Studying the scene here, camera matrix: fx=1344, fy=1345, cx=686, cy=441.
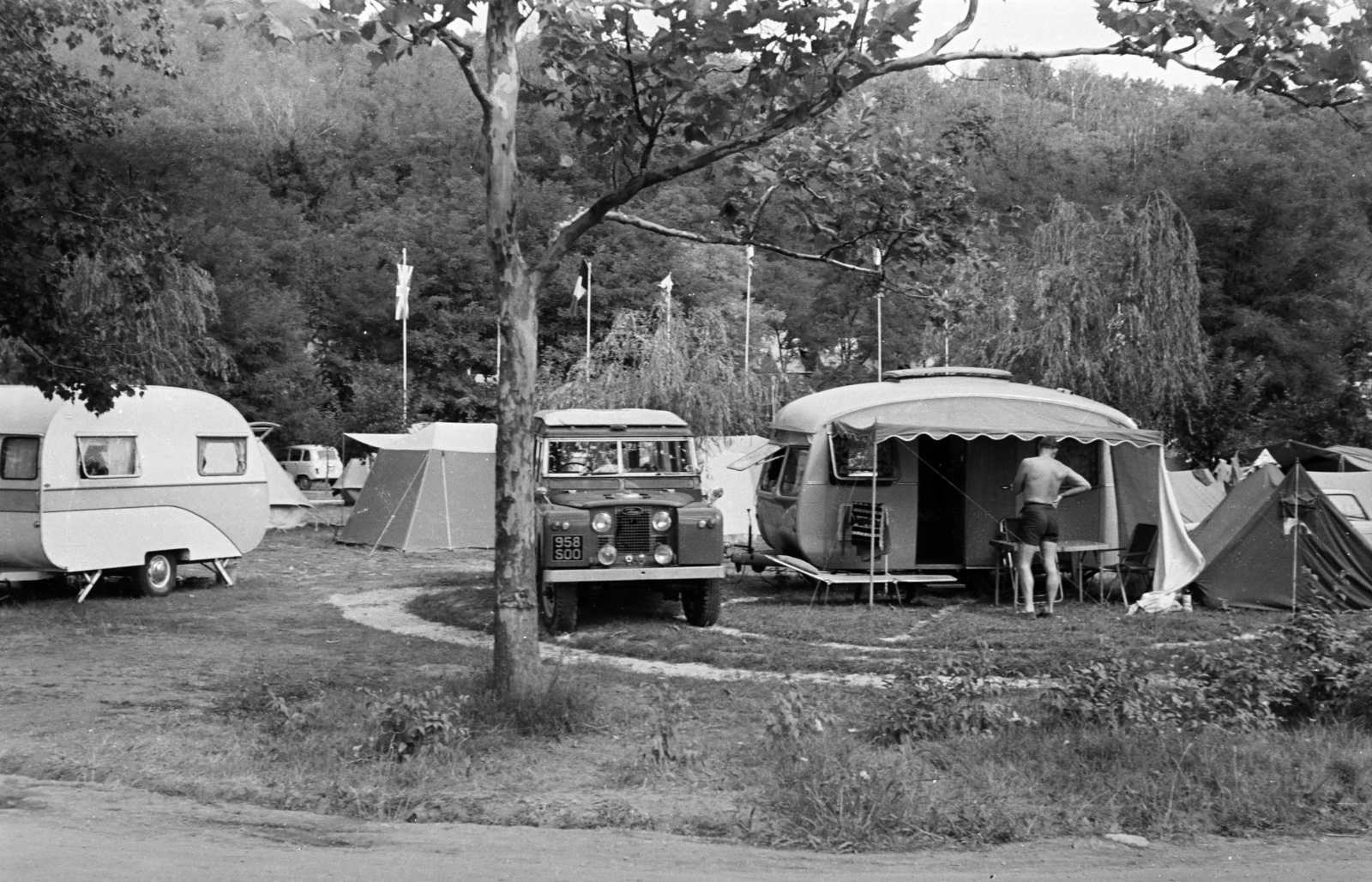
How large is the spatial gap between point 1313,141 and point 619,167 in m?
31.6

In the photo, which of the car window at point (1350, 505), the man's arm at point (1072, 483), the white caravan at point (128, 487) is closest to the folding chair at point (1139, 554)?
the man's arm at point (1072, 483)

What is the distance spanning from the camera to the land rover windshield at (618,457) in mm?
14289

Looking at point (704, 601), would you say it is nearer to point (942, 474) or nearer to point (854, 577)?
point (854, 577)

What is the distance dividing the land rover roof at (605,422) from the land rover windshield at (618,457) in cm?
12

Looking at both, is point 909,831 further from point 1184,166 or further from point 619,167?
point 1184,166

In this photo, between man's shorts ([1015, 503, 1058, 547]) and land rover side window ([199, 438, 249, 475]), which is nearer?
man's shorts ([1015, 503, 1058, 547])

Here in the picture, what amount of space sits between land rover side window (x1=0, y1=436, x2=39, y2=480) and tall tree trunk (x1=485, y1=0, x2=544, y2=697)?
9.03 meters

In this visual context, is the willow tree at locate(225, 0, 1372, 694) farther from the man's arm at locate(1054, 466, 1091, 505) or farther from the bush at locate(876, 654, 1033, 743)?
the man's arm at locate(1054, 466, 1091, 505)

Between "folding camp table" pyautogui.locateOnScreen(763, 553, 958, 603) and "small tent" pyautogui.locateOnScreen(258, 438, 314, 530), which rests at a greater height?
"small tent" pyautogui.locateOnScreen(258, 438, 314, 530)

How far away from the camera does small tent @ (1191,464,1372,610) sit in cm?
1438

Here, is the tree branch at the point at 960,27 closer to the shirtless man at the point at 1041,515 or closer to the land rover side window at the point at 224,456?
the shirtless man at the point at 1041,515

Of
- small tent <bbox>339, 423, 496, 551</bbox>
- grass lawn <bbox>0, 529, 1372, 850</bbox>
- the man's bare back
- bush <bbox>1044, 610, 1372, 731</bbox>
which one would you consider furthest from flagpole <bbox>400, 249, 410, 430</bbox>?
bush <bbox>1044, 610, 1372, 731</bbox>

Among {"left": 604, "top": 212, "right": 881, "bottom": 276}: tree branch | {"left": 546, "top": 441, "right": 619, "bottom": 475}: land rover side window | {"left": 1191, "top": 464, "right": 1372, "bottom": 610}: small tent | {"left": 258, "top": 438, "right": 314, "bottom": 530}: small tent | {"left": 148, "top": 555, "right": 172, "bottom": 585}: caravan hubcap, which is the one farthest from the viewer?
{"left": 258, "top": 438, "right": 314, "bottom": 530}: small tent

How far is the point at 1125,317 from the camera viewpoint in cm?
2961
